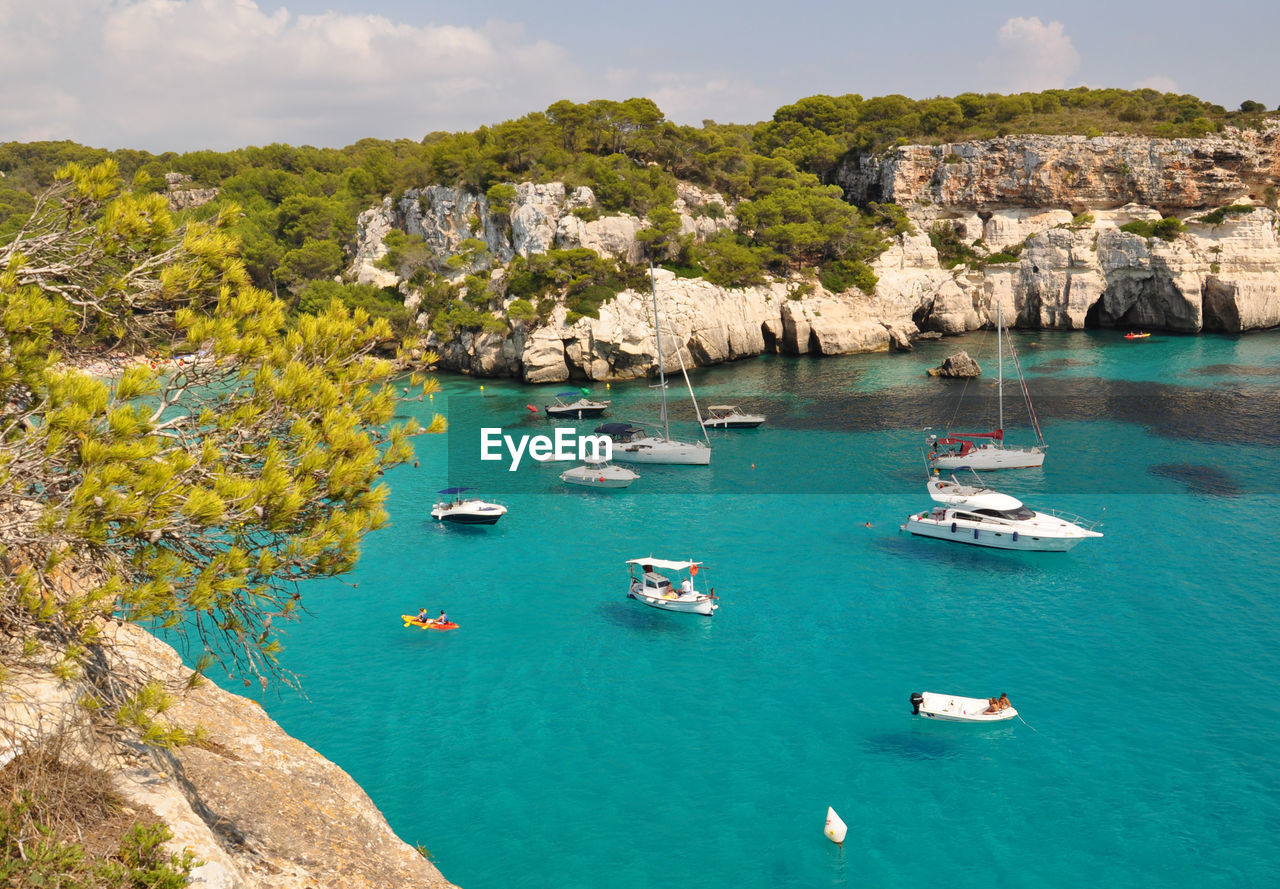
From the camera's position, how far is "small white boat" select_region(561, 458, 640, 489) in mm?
55781

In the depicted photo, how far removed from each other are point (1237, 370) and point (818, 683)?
7148 centimetres

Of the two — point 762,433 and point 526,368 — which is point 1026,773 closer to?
point 762,433

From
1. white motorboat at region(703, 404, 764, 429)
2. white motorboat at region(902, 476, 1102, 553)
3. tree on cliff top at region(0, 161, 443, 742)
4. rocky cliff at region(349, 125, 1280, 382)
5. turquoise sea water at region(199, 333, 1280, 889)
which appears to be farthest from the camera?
rocky cliff at region(349, 125, 1280, 382)

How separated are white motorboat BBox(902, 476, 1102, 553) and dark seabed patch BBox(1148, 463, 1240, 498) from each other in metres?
10.1

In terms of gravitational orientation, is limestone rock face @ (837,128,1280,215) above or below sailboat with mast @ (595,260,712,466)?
above

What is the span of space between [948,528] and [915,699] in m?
18.3

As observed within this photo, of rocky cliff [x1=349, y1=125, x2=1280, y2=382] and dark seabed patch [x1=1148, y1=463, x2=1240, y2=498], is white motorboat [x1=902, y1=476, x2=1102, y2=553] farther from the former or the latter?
rocky cliff [x1=349, y1=125, x2=1280, y2=382]

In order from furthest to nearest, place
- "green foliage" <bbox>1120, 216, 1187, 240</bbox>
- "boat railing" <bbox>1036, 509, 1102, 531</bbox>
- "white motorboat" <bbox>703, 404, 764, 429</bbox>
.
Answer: "green foliage" <bbox>1120, 216, 1187, 240</bbox> → "white motorboat" <bbox>703, 404, 764, 429</bbox> → "boat railing" <bbox>1036, 509, 1102, 531</bbox>

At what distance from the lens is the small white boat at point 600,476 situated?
2196 inches

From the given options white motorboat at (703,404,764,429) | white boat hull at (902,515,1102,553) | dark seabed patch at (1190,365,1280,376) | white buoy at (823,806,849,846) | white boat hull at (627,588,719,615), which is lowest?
white buoy at (823,806,849,846)

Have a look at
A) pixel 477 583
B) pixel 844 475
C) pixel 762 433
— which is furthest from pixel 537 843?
pixel 762 433

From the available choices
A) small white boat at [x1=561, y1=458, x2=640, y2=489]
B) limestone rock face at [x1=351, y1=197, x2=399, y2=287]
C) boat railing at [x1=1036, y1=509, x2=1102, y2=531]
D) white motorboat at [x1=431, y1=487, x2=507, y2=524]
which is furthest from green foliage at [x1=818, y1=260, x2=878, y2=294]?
white motorboat at [x1=431, y1=487, x2=507, y2=524]

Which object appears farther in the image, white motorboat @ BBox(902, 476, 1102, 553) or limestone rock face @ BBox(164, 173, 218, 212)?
limestone rock face @ BBox(164, 173, 218, 212)

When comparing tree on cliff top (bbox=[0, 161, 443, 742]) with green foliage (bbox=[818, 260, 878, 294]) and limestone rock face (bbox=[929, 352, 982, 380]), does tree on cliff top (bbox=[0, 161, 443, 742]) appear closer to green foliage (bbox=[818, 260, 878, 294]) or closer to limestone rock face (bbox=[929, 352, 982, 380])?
limestone rock face (bbox=[929, 352, 982, 380])
